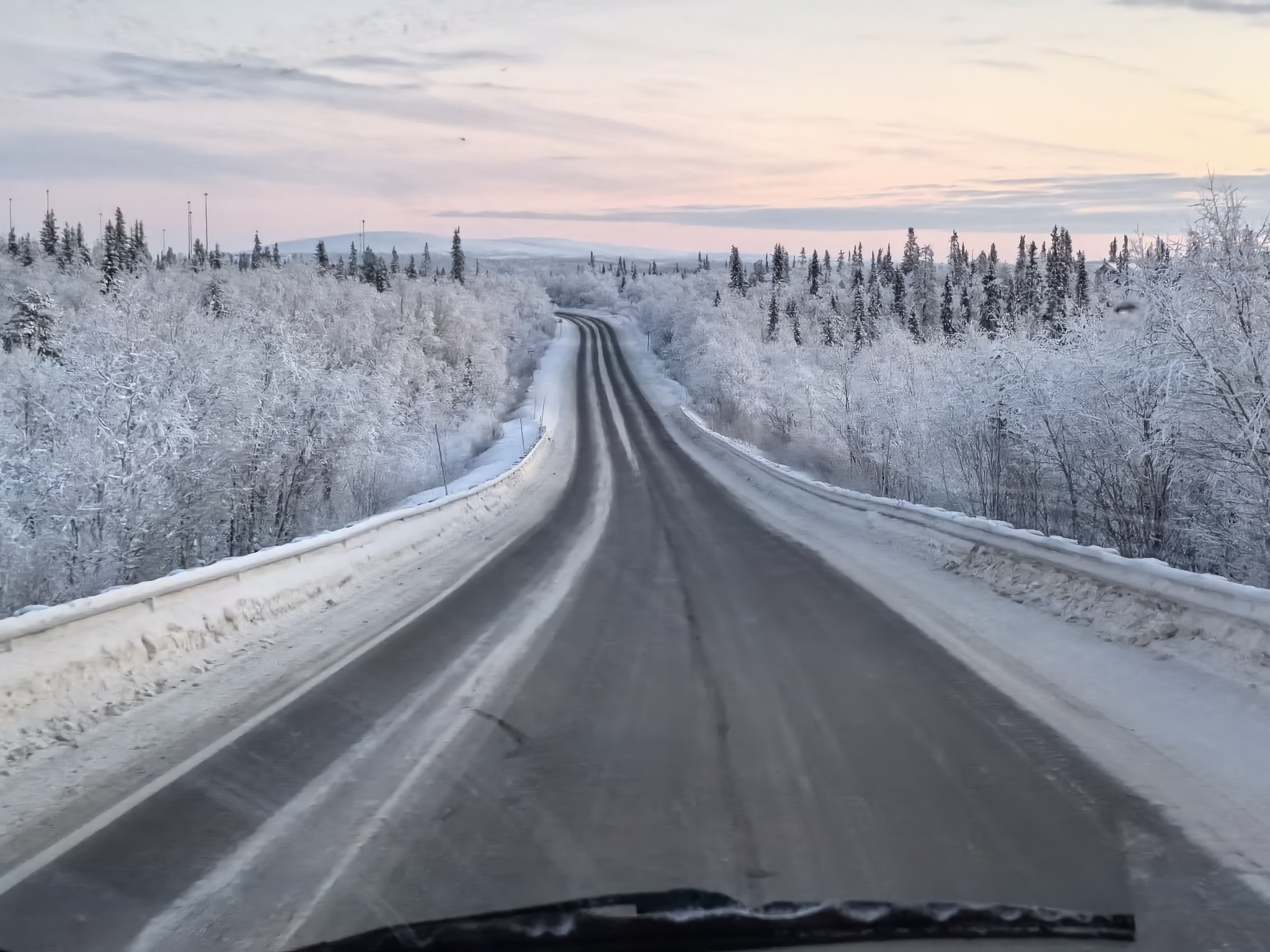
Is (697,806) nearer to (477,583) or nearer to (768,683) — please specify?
(768,683)

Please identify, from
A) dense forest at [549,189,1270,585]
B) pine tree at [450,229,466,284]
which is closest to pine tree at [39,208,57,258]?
pine tree at [450,229,466,284]

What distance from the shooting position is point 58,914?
3.58 meters

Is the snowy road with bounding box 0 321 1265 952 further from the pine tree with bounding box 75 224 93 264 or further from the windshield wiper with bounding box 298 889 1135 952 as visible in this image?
the pine tree with bounding box 75 224 93 264

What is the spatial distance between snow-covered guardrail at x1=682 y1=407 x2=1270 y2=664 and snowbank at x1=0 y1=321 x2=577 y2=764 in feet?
25.9

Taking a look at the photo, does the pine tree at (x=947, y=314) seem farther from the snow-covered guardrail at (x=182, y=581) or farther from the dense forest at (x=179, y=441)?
the snow-covered guardrail at (x=182, y=581)

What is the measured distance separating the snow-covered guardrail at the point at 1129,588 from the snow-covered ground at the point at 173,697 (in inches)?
273

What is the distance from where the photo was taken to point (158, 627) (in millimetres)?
7281

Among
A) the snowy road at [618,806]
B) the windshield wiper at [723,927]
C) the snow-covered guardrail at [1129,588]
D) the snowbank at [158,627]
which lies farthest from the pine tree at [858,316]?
the windshield wiper at [723,927]

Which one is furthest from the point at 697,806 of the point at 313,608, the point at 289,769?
the point at 313,608

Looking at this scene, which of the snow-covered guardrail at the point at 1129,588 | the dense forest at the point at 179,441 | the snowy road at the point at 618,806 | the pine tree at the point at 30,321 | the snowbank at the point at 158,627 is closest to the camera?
the snowy road at the point at 618,806

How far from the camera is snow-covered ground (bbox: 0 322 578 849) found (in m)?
4.98

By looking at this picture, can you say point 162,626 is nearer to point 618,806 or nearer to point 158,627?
point 158,627

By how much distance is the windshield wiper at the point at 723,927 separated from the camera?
332 centimetres

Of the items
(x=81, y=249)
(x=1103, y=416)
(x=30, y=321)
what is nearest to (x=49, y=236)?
(x=81, y=249)
